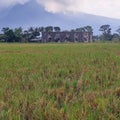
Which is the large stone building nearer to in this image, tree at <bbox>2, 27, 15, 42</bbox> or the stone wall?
the stone wall

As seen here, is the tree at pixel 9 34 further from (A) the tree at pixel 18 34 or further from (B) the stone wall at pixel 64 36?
(B) the stone wall at pixel 64 36

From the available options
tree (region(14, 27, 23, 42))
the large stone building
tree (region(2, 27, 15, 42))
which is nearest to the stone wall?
the large stone building

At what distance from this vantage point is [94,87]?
5.42 meters

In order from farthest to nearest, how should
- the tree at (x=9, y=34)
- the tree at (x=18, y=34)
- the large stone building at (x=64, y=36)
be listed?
the large stone building at (x=64, y=36) → the tree at (x=18, y=34) → the tree at (x=9, y=34)

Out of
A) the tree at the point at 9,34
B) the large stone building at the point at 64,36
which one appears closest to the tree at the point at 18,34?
the tree at the point at 9,34

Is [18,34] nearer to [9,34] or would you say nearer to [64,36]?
[9,34]

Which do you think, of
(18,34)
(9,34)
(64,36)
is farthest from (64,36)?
(9,34)

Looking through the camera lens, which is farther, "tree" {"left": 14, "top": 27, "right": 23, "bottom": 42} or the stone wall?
the stone wall

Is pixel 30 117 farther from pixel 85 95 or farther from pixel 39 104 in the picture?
pixel 85 95

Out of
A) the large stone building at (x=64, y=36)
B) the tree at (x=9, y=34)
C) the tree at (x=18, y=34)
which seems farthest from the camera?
the large stone building at (x=64, y=36)

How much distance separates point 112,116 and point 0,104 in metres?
1.47

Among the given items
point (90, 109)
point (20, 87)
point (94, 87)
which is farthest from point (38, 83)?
point (90, 109)

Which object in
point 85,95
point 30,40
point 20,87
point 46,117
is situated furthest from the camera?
point 30,40

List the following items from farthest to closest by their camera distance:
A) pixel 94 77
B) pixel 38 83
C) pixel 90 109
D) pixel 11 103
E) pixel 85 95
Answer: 1. pixel 94 77
2. pixel 38 83
3. pixel 85 95
4. pixel 11 103
5. pixel 90 109
